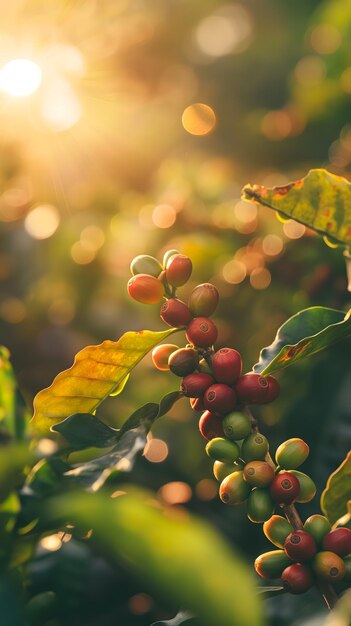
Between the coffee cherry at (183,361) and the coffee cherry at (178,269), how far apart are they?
9 centimetres

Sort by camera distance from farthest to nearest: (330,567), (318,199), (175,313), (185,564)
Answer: (318,199) < (175,313) < (330,567) < (185,564)

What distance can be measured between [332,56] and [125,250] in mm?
933

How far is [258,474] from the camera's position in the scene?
2.46ft

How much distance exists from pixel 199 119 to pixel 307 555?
254 centimetres

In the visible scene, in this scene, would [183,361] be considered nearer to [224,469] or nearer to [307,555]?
[224,469]

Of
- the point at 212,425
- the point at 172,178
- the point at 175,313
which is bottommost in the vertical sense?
the point at 212,425

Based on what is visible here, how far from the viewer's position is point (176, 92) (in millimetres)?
3230

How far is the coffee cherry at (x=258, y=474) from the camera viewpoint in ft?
2.46

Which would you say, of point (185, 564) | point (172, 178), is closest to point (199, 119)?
point (172, 178)

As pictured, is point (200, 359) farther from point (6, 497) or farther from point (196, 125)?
point (196, 125)

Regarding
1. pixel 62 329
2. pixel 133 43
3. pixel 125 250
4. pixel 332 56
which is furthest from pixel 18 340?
pixel 133 43

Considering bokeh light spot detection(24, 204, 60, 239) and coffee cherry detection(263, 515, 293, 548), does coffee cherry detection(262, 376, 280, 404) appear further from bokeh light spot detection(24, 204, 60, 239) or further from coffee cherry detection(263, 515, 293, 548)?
bokeh light spot detection(24, 204, 60, 239)

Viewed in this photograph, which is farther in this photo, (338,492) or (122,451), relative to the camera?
(338,492)

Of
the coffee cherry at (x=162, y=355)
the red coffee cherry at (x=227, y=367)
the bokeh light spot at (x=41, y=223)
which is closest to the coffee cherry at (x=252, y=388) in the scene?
the red coffee cherry at (x=227, y=367)
